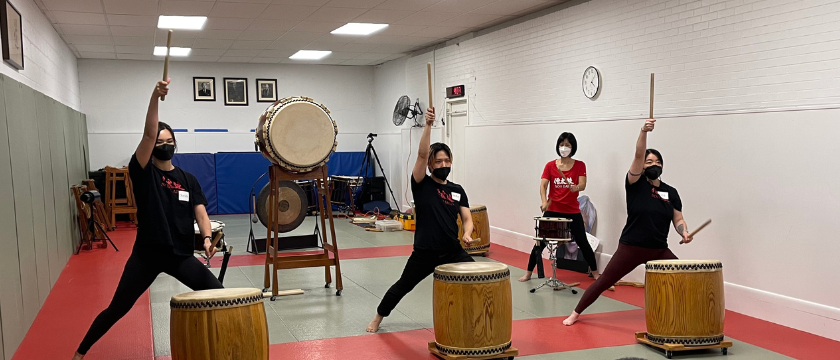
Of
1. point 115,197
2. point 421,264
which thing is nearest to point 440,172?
point 421,264

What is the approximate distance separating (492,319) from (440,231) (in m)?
0.78

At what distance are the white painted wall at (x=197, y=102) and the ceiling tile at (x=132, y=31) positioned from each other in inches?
154

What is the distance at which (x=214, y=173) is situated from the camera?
15.1 metres

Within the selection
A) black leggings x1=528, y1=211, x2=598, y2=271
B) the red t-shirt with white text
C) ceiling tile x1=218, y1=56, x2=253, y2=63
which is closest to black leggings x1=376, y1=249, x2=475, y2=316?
black leggings x1=528, y1=211, x2=598, y2=271

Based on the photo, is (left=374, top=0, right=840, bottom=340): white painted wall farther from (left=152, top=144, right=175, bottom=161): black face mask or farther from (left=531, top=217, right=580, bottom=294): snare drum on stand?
(left=152, top=144, right=175, bottom=161): black face mask

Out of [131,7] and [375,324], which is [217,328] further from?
[131,7]

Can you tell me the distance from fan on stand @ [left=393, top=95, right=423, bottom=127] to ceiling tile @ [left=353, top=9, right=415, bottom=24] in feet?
11.4

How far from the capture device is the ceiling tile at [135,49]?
1247 centimetres

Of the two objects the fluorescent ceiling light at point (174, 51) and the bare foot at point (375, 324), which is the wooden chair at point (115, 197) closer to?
the fluorescent ceiling light at point (174, 51)

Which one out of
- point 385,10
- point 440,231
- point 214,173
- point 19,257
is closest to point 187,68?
point 214,173

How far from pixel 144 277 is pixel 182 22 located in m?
6.62

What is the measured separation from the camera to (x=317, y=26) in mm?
10500

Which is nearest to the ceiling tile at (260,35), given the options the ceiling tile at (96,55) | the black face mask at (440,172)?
the ceiling tile at (96,55)

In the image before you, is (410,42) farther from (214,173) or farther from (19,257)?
(19,257)
